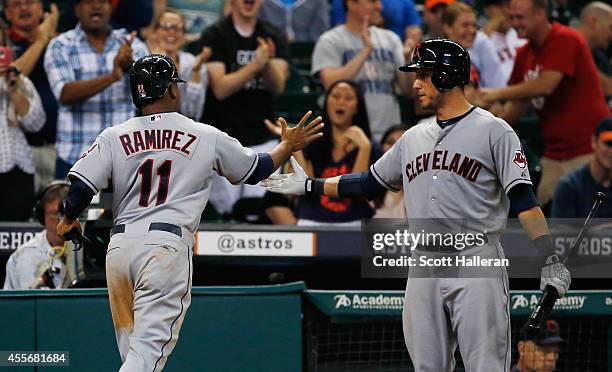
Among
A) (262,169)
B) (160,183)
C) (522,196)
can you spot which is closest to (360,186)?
(262,169)

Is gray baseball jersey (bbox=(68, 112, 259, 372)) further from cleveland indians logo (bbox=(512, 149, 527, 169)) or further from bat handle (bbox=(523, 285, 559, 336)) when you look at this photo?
bat handle (bbox=(523, 285, 559, 336))

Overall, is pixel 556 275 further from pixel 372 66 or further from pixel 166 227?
pixel 372 66

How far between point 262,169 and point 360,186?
1.66ft

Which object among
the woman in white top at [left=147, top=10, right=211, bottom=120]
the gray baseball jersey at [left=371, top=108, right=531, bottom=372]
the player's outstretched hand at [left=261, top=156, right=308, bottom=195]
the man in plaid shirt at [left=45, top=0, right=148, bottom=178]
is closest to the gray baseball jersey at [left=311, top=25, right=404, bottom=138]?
the woman in white top at [left=147, top=10, right=211, bottom=120]

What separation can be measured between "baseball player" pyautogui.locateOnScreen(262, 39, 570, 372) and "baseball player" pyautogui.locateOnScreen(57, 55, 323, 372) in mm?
894

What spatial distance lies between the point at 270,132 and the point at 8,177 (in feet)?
6.09

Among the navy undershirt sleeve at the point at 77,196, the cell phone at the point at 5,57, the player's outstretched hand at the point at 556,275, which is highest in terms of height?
the cell phone at the point at 5,57

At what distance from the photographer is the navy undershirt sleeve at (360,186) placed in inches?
218

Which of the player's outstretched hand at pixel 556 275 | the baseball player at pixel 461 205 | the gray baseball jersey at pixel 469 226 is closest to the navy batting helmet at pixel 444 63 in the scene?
the baseball player at pixel 461 205

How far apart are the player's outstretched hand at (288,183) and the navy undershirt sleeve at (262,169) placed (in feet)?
0.65

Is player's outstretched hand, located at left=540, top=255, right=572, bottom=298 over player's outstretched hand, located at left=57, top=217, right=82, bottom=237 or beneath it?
beneath

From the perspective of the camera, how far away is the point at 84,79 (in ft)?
25.0

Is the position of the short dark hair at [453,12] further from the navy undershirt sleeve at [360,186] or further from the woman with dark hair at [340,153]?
the navy undershirt sleeve at [360,186]

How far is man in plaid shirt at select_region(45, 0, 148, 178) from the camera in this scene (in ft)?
25.1
